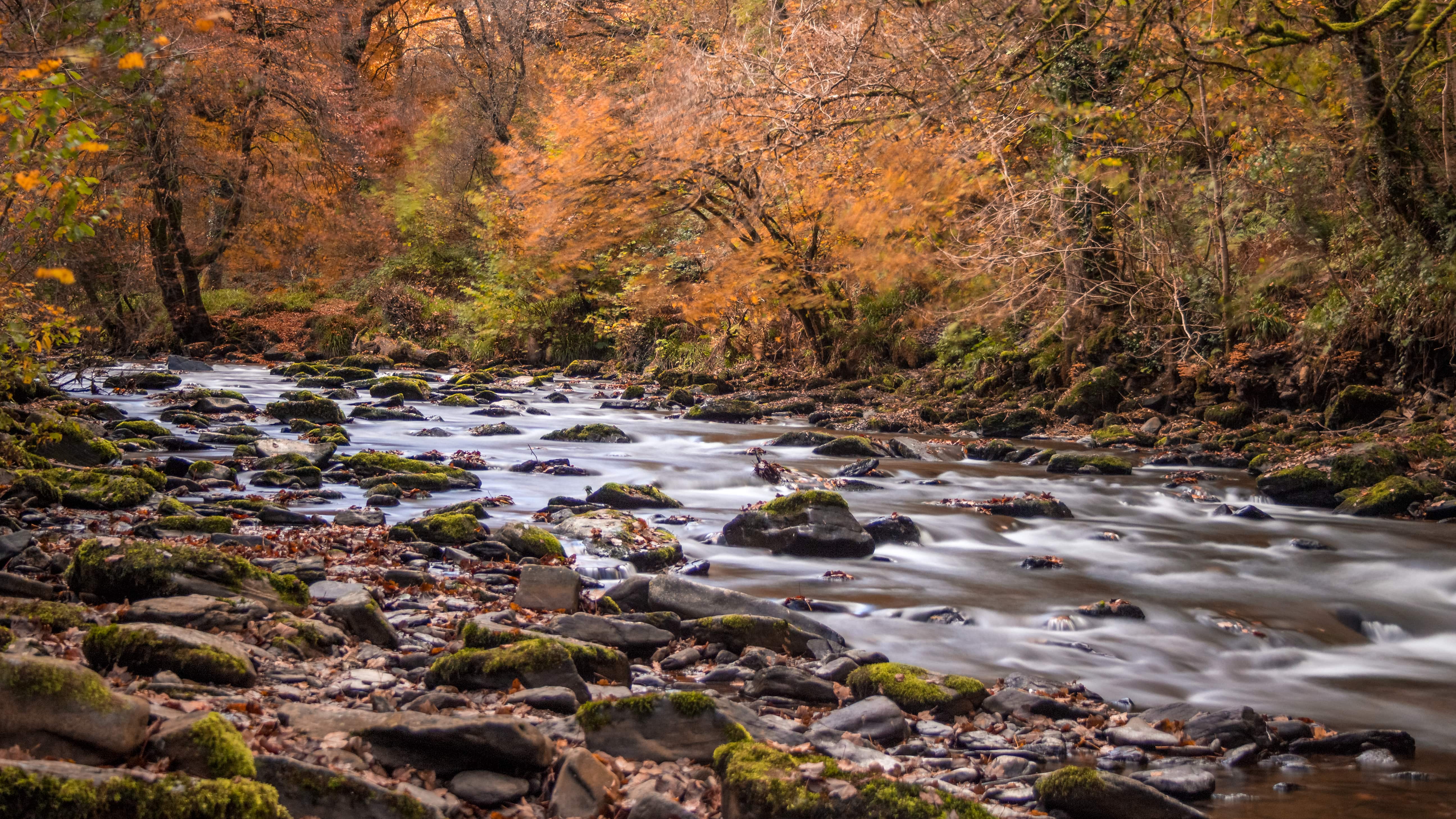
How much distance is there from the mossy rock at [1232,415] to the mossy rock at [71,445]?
1371 centimetres

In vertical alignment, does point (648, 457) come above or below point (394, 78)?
below

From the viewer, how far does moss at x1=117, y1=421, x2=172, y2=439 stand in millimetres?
11961

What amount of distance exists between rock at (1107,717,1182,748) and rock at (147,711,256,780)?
3.66 m

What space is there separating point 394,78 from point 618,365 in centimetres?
1799

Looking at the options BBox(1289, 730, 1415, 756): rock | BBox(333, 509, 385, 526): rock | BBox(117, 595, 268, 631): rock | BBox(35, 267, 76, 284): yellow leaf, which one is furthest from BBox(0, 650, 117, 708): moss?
BBox(333, 509, 385, 526): rock

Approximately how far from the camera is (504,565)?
6.95 metres

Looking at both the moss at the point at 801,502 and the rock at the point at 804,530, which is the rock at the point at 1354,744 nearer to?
the rock at the point at 804,530

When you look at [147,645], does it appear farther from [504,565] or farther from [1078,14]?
[1078,14]

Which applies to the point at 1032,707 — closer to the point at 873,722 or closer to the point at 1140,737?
the point at 1140,737

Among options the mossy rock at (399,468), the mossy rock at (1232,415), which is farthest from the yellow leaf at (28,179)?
the mossy rock at (1232,415)

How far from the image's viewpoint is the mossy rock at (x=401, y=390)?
19.4m

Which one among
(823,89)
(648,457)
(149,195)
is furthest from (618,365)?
(823,89)

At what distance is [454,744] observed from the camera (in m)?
3.49

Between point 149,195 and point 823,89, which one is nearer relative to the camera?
point 823,89
